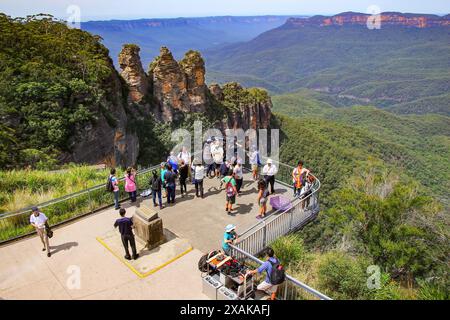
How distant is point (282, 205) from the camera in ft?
38.9

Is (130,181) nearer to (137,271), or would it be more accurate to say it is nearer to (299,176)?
(137,271)

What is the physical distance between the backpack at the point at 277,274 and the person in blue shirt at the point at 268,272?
7 cm

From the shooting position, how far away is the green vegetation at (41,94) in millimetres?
19688

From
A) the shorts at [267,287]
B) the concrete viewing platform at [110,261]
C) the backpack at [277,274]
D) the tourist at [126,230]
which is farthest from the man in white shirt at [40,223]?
the backpack at [277,274]

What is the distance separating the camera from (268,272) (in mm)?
7598

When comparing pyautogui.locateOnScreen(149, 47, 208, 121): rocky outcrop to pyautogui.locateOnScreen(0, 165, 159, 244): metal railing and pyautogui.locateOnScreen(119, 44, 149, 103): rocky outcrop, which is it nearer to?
pyautogui.locateOnScreen(119, 44, 149, 103): rocky outcrop

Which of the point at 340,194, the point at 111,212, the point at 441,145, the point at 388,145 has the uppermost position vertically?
the point at 111,212

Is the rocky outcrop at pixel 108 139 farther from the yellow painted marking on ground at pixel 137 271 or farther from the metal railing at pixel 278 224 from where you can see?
the metal railing at pixel 278 224

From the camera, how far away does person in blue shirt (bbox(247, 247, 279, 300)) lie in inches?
299

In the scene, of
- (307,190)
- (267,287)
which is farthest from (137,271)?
(307,190)

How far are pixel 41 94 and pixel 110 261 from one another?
16267 mm
